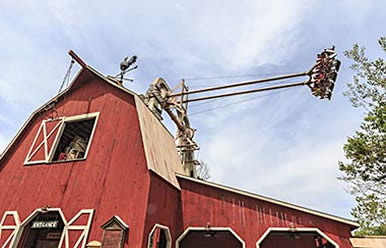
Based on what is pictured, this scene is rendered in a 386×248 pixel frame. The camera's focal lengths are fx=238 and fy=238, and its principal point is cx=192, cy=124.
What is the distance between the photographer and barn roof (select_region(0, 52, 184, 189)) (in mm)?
6777

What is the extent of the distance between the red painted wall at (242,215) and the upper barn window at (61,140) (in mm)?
3671

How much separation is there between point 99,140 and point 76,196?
1697 millimetres

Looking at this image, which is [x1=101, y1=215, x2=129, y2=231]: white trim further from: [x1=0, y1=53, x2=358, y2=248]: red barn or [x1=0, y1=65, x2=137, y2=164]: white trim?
[x1=0, y1=65, x2=137, y2=164]: white trim

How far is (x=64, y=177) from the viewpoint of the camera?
676 centimetres

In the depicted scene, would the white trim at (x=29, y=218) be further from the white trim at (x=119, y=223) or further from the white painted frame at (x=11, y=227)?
the white trim at (x=119, y=223)

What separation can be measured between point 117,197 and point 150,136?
2.06 metres

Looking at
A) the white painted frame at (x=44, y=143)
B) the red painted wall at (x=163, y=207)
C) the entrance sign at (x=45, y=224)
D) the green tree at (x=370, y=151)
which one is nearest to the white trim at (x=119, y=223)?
the red painted wall at (x=163, y=207)

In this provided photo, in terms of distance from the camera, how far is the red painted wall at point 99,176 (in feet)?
19.1

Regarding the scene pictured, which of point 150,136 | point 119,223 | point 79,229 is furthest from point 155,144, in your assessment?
point 79,229

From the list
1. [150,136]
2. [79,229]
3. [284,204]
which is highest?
[150,136]

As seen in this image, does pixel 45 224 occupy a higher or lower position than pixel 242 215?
lower

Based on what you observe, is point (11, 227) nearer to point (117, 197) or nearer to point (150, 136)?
point (117, 197)

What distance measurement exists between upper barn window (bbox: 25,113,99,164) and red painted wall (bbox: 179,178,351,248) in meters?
3.67

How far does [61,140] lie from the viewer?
27.3 ft
